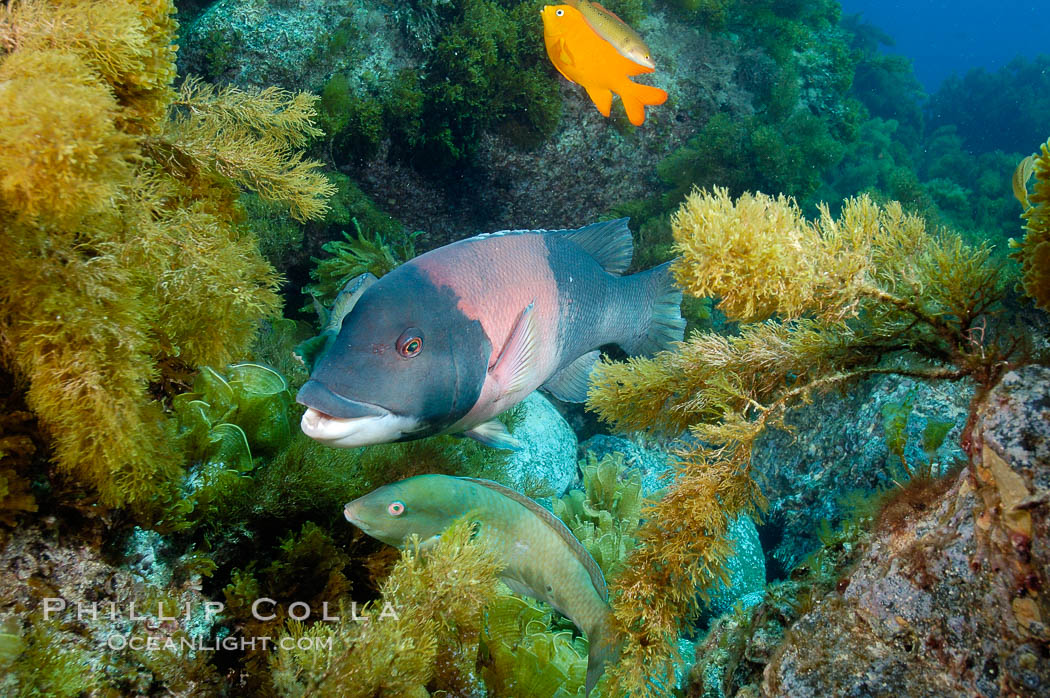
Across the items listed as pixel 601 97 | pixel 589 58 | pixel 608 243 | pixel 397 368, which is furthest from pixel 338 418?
pixel 601 97

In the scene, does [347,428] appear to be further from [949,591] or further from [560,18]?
[560,18]

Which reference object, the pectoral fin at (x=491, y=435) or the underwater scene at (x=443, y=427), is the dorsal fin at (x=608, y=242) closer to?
the underwater scene at (x=443, y=427)

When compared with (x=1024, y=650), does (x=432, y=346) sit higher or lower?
lower

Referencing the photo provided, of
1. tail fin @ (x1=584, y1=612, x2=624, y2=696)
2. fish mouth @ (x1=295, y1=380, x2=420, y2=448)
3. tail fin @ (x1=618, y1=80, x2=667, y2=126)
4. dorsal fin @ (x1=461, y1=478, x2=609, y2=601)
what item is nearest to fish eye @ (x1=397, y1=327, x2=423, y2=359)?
fish mouth @ (x1=295, y1=380, x2=420, y2=448)

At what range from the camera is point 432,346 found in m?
2.43

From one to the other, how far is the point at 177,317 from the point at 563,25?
427 centimetres

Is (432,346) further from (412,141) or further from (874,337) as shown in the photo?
(412,141)

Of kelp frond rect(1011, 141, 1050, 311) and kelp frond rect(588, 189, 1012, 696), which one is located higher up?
kelp frond rect(1011, 141, 1050, 311)

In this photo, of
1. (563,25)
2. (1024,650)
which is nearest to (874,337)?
(1024,650)

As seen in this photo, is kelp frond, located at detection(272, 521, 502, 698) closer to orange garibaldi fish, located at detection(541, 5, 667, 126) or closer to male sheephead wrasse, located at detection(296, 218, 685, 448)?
male sheephead wrasse, located at detection(296, 218, 685, 448)

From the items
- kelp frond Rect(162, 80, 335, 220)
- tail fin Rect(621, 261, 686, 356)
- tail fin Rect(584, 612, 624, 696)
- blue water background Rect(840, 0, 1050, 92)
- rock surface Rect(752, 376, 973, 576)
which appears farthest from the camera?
blue water background Rect(840, 0, 1050, 92)

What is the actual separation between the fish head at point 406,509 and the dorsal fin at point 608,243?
1768mm

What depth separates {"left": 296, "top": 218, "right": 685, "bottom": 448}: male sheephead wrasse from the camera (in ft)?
7.34

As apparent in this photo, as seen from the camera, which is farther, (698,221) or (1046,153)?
(698,221)
